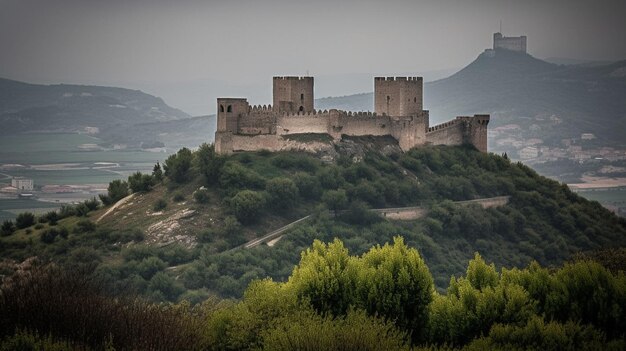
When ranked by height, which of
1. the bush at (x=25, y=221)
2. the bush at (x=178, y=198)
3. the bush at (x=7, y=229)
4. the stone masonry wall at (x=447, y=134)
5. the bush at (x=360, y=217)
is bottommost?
the bush at (x=7, y=229)

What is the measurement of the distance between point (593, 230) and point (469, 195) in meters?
9.05

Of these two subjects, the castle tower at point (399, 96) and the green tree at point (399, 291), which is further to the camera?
the castle tower at point (399, 96)

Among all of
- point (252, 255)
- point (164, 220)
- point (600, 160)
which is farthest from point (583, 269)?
point (600, 160)

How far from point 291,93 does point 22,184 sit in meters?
65.4

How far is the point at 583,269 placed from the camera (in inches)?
1359

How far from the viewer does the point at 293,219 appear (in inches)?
3034

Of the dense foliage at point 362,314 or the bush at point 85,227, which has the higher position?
the dense foliage at point 362,314

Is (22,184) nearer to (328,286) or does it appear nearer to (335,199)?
(335,199)

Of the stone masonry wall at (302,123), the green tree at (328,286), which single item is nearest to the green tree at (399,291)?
the green tree at (328,286)

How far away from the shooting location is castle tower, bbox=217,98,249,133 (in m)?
75.0

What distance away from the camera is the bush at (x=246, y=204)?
→ 244ft

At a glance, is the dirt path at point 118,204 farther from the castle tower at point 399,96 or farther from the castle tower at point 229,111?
the castle tower at point 399,96

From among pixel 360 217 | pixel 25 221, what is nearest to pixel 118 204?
pixel 25 221

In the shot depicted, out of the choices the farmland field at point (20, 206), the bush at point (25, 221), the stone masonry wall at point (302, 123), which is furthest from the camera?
the farmland field at point (20, 206)
